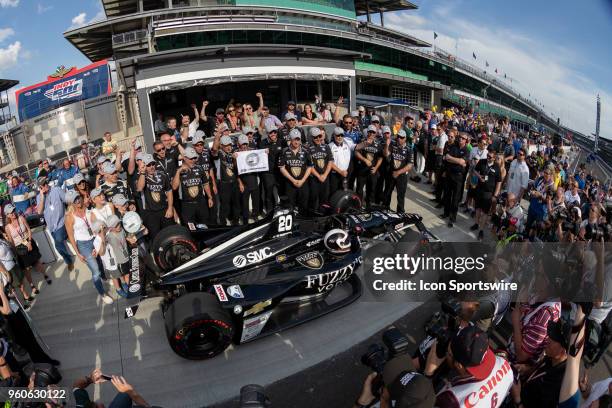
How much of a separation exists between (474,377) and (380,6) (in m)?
49.7

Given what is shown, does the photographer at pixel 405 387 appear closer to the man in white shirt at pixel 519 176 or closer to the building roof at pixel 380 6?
the man in white shirt at pixel 519 176

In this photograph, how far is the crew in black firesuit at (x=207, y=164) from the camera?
5.95m

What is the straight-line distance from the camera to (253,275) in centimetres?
441

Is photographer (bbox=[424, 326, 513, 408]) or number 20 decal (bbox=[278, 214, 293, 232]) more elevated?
photographer (bbox=[424, 326, 513, 408])

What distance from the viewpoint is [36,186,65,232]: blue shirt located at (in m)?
6.01

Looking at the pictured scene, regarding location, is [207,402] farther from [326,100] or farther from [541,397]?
[326,100]

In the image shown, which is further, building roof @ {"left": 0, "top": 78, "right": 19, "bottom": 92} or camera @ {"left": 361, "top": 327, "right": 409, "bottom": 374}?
building roof @ {"left": 0, "top": 78, "right": 19, "bottom": 92}

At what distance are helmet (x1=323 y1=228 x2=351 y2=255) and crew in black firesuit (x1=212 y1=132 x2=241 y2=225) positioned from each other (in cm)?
253

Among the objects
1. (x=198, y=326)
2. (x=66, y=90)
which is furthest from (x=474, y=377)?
(x=66, y=90)

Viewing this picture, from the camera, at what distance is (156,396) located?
12.0ft

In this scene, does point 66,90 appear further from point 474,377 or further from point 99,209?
point 474,377

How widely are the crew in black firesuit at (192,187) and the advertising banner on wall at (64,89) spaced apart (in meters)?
17.9

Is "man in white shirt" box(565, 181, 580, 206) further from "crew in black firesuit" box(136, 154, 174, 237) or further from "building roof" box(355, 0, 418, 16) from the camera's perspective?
"building roof" box(355, 0, 418, 16)

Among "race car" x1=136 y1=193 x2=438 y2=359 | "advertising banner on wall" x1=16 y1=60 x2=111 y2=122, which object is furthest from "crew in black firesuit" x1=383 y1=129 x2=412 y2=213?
"advertising banner on wall" x1=16 y1=60 x2=111 y2=122
